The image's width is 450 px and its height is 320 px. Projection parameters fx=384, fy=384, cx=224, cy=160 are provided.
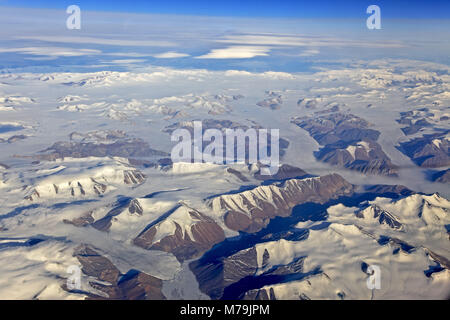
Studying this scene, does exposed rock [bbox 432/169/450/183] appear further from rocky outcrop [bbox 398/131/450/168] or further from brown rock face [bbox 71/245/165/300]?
brown rock face [bbox 71/245/165/300]

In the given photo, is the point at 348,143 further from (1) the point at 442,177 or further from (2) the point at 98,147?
(2) the point at 98,147

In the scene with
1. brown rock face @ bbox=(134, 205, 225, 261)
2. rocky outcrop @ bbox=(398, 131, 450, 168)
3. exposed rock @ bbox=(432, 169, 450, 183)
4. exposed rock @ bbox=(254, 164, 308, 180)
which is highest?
rocky outcrop @ bbox=(398, 131, 450, 168)

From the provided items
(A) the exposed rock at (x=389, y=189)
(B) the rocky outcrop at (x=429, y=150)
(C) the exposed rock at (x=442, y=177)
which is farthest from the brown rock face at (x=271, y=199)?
(B) the rocky outcrop at (x=429, y=150)

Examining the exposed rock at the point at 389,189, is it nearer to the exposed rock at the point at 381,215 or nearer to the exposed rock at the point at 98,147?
the exposed rock at the point at 381,215

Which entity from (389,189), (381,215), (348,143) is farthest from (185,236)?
(348,143)

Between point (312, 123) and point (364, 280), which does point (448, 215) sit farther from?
point (312, 123)

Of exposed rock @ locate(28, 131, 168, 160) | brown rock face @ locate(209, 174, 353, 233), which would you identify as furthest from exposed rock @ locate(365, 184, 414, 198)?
exposed rock @ locate(28, 131, 168, 160)
